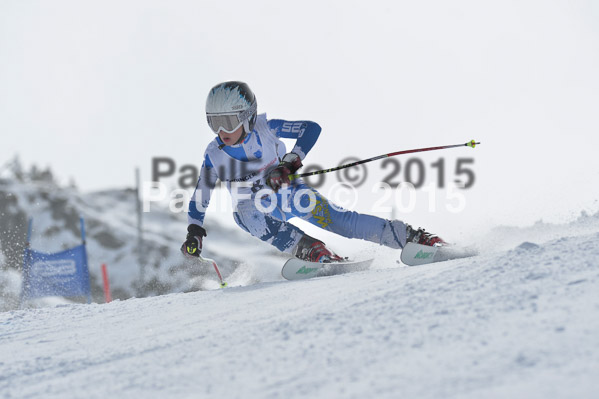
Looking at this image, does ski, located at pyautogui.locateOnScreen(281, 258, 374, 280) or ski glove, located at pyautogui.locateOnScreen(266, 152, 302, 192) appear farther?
ski, located at pyautogui.locateOnScreen(281, 258, 374, 280)

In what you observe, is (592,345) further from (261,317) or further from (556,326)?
(261,317)

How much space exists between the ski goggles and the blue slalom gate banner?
17.5 feet

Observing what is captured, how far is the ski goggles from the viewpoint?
14.5 ft

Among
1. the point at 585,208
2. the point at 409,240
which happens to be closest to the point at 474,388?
the point at 409,240

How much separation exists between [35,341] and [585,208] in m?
3.84

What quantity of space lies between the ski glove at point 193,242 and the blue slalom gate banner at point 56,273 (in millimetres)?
4842

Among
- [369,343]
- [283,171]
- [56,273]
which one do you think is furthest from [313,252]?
[56,273]

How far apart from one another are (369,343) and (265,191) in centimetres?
271

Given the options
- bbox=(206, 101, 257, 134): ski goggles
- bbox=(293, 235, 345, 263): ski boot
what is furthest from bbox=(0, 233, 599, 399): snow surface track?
bbox=(206, 101, 257, 134): ski goggles

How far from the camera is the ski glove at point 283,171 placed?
4289 millimetres

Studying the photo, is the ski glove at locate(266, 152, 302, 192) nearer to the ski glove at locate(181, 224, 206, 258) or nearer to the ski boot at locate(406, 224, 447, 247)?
the ski glove at locate(181, 224, 206, 258)

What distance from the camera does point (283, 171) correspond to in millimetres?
4328

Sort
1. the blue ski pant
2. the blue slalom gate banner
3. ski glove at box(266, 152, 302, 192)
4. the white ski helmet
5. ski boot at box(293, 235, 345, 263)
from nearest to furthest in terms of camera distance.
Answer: ski glove at box(266, 152, 302, 192) → the white ski helmet → the blue ski pant → ski boot at box(293, 235, 345, 263) → the blue slalom gate banner

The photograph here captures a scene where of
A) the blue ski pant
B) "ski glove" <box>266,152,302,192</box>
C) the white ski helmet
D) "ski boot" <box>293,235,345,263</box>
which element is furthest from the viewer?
"ski boot" <box>293,235,345,263</box>
